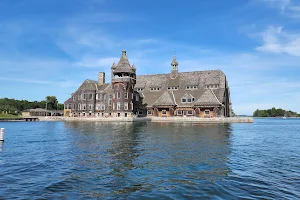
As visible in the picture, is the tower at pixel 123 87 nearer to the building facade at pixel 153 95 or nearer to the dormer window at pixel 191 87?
the building facade at pixel 153 95

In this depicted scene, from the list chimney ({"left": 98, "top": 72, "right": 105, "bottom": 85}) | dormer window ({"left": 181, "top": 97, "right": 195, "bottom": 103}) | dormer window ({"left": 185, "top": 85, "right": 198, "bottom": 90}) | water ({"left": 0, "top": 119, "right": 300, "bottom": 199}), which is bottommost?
water ({"left": 0, "top": 119, "right": 300, "bottom": 199})

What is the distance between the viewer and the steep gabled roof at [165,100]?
257 feet

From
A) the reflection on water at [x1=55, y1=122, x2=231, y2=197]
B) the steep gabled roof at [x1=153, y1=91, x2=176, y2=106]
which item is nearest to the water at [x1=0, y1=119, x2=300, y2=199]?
the reflection on water at [x1=55, y1=122, x2=231, y2=197]

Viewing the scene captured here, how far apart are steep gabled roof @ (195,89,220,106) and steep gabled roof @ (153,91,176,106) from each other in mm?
8660

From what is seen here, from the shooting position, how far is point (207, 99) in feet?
242

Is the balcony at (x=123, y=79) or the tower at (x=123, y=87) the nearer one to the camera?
the balcony at (x=123, y=79)

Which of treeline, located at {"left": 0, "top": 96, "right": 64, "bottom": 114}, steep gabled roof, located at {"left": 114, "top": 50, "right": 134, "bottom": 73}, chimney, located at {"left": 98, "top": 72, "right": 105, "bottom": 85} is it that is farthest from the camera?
treeline, located at {"left": 0, "top": 96, "right": 64, "bottom": 114}

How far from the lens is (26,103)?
157625 millimetres

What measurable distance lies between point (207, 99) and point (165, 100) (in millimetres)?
14060

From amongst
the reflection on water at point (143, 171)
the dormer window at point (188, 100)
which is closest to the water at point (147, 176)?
the reflection on water at point (143, 171)

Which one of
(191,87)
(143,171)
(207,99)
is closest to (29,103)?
(191,87)

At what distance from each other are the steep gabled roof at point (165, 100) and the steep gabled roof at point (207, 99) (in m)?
8.66

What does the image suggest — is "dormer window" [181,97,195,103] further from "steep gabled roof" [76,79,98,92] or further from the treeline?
the treeline

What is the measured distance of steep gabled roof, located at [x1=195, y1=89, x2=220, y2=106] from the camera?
72.2m
